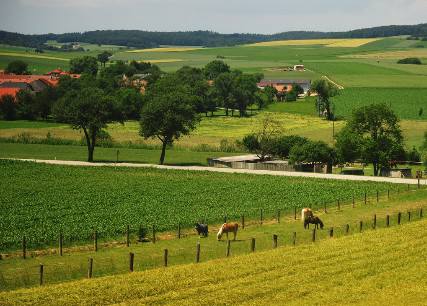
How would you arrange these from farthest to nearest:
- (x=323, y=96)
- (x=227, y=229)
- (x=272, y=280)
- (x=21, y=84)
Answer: (x=21, y=84)
(x=323, y=96)
(x=227, y=229)
(x=272, y=280)

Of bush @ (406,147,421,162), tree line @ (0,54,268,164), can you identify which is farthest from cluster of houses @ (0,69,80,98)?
bush @ (406,147,421,162)

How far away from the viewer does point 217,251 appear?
41.1m

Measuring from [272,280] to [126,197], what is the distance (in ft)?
94.9

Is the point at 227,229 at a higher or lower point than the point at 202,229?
higher

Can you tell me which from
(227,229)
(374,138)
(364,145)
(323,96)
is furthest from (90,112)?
(323,96)

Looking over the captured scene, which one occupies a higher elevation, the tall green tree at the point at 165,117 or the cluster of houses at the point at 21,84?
the tall green tree at the point at 165,117

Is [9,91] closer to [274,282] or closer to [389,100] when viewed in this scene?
[389,100]

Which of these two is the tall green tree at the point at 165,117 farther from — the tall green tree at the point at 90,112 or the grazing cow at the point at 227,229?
the grazing cow at the point at 227,229

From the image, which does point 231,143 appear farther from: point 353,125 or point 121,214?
point 121,214

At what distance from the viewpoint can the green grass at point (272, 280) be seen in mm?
30828

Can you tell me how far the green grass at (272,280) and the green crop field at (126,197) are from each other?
30.5ft

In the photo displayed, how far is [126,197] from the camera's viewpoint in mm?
61094

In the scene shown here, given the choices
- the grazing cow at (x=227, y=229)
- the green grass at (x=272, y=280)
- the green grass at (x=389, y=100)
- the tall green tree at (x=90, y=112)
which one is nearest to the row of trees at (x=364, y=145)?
the tall green tree at (x=90, y=112)

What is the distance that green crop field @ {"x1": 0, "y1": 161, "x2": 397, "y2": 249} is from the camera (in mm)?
49281
